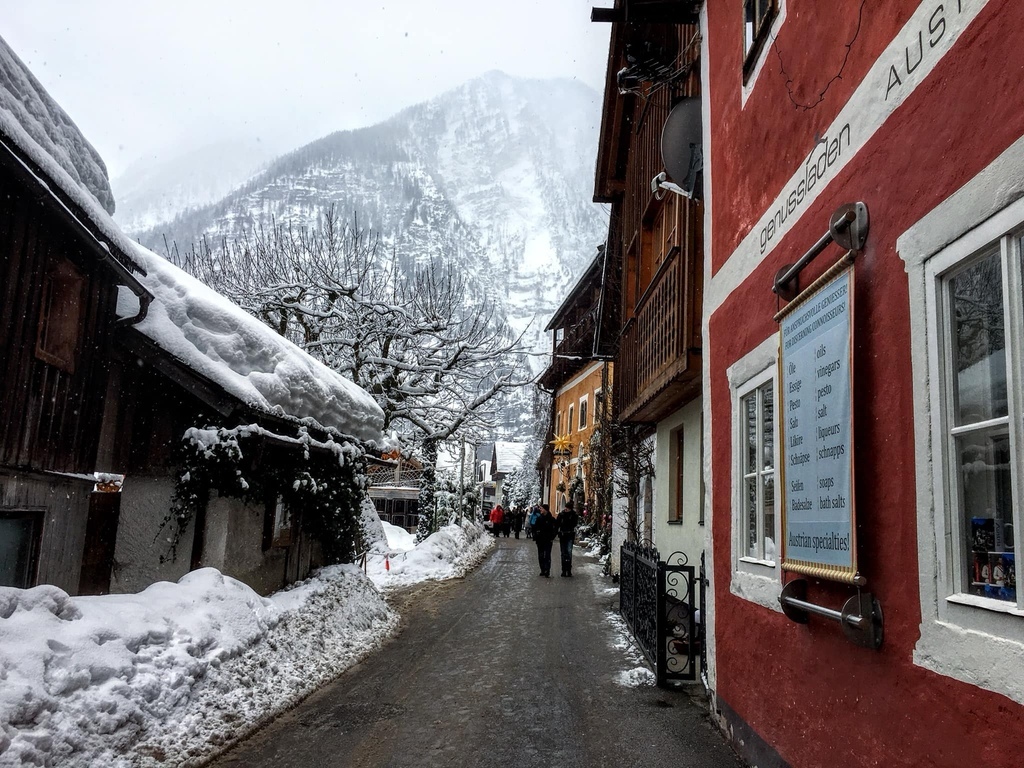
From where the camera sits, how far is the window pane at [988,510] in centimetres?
262

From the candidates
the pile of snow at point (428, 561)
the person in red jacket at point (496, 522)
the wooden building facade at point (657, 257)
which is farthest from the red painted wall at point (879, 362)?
the person in red jacket at point (496, 522)

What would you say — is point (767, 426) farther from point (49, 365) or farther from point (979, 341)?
point (49, 365)

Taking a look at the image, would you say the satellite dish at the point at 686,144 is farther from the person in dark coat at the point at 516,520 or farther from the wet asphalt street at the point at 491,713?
the person in dark coat at the point at 516,520

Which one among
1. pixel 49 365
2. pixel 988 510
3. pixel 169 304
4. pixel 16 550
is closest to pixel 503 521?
pixel 169 304

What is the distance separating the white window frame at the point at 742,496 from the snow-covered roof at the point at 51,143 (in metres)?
5.26

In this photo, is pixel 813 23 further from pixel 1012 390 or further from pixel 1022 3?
pixel 1012 390

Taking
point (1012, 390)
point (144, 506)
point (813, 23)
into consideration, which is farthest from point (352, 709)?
point (813, 23)

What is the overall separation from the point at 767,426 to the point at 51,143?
6.25 meters

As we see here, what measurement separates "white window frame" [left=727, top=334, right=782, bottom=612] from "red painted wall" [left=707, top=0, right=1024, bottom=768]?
13cm

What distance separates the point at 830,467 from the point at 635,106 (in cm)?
1115

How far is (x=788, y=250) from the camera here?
16.0 ft

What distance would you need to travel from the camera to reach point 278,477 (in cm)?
918

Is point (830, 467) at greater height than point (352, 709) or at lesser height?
greater

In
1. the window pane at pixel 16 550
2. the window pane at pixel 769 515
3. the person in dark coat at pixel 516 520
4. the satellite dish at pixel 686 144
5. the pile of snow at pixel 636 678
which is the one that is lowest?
the pile of snow at pixel 636 678
